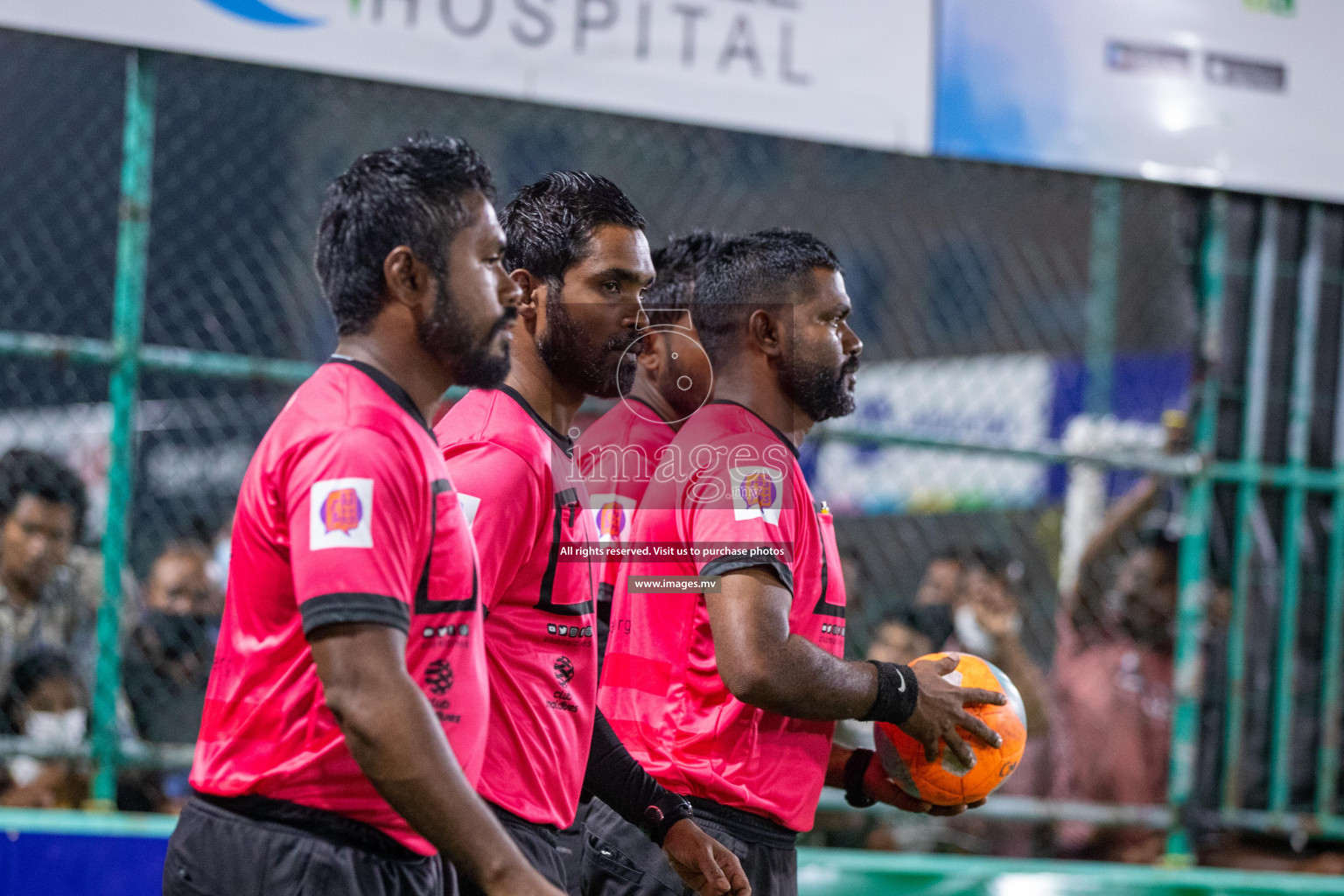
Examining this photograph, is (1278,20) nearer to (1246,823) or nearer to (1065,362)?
(1246,823)

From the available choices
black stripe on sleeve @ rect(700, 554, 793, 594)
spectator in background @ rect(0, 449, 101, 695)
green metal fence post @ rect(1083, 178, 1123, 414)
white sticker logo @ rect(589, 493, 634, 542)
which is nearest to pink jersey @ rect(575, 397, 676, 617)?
white sticker logo @ rect(589, 493, 634, 542)

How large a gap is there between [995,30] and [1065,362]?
14.5ft

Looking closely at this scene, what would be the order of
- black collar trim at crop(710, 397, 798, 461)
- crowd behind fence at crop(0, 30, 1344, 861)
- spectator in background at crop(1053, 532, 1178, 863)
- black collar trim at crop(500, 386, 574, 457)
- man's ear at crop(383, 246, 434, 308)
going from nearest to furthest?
man's ear at crop(383, 246, 434, 308)
black collar trim at crop(500, 386, 574, 457)
black collar trim at crop(710, 397, 798, 461)
crowd behind fence at crop(0, 30, 1344, 861)
spectator in background at crop(1053, 532, 1178, 863)

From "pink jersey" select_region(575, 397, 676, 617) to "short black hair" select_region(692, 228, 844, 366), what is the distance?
0.32 metres

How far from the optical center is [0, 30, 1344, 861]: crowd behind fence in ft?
14.7

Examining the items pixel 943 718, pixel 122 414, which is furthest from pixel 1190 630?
pixel 122 414

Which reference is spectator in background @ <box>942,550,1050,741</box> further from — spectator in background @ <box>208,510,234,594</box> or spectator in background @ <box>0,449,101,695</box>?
spectator in background @ <box>0,449,101,695</box>

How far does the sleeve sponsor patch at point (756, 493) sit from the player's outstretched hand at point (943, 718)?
48cm

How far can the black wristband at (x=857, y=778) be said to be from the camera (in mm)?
3006

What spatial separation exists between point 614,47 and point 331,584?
317 cm

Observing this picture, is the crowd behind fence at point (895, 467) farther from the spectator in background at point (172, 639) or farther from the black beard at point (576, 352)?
the black beard at point (576, 352)

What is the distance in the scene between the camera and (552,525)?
7.42 feet

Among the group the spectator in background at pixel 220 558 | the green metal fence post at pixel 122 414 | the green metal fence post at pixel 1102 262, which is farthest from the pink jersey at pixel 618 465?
the spectator in background at pixel 220 558

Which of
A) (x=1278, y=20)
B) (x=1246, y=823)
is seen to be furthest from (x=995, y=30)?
(x=1246, y=823)
